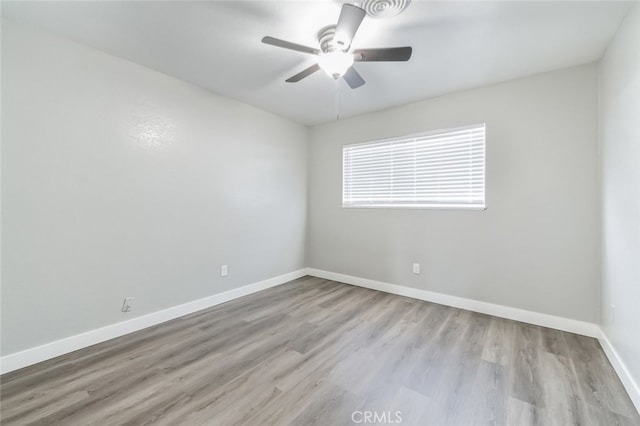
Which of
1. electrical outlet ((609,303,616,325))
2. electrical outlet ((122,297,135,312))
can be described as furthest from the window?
electrical outlet ((122,297,135,312))

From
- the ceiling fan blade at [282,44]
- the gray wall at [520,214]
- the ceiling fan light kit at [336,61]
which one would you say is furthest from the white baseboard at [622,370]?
the ceiling fan blade at [282,44]

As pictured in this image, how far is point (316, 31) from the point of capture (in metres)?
1.94

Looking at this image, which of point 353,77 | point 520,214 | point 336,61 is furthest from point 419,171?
point 336,61

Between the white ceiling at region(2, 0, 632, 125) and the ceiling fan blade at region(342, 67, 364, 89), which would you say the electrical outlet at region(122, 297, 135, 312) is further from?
the ceiling fan blade at region(342, 67, 364, 89)

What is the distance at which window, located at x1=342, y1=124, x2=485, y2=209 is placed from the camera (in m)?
2.92

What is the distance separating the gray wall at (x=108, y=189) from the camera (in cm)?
186

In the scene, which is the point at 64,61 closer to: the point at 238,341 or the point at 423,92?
the point at 238,341

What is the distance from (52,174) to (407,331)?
129 inches

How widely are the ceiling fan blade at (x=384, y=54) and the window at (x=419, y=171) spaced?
62.8 inches

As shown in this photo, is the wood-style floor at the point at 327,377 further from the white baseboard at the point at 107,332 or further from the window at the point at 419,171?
the window at the point at 419,171

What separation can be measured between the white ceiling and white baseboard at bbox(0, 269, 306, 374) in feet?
7.94

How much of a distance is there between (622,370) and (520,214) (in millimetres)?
1384

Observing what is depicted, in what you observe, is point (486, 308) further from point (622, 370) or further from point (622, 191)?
point (622, 191)

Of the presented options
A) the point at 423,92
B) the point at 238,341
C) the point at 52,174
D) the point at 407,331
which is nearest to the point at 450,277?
the point at 407,331
